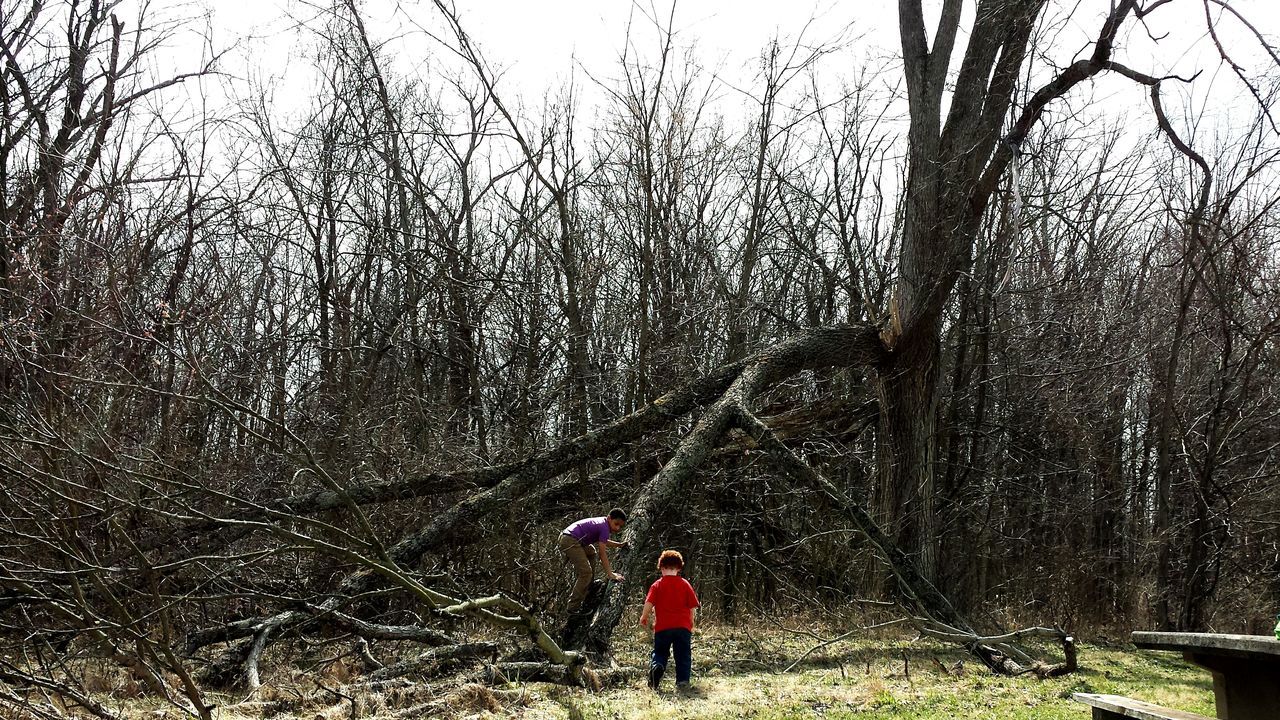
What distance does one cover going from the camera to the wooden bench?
177 inches

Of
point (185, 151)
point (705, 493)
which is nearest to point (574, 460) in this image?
point (705, 493)

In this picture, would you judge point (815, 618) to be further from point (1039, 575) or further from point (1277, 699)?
point (1277, 699)

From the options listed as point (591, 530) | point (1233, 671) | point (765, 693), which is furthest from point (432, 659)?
point (1233, 671)

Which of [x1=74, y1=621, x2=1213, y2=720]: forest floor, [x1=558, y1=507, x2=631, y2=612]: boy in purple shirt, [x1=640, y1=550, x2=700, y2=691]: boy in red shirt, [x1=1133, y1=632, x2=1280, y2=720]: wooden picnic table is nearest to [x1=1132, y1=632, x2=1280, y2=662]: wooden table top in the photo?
[x1=1133, y1=632, x2=1280, y2=720]: wooden picnic table

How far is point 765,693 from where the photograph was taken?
26.8ft

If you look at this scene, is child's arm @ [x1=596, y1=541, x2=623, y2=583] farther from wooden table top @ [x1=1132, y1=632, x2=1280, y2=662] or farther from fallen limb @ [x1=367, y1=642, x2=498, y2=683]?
wooden table top @ [x1=1132, y1=632, x2=1280, y2=662]

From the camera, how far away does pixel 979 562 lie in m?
16.6

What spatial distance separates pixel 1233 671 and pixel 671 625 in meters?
4.28

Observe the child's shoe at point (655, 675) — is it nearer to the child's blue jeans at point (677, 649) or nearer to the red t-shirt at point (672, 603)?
the child's blue jeans at point (677, 649)

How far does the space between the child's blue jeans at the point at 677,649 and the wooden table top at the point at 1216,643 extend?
3.88 m

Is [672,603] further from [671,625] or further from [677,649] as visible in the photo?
[677,649]

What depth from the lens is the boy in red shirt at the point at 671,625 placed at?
8352 mm

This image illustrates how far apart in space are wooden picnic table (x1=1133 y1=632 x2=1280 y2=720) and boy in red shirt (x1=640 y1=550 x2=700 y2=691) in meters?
3.92

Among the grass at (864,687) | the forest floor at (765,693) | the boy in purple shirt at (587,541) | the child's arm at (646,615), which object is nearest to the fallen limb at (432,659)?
the forest floor at (765,693)
